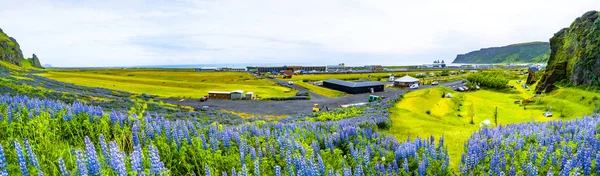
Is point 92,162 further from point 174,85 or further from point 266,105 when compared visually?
point 174,85

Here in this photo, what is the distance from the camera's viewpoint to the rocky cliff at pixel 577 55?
62.2 m

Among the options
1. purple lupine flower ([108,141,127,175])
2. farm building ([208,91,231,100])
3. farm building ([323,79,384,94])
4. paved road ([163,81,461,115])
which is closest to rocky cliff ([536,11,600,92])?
farm building ([323,79,384,94])

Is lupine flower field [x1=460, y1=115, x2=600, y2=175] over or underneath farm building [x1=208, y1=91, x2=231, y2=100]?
over

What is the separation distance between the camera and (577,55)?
229 ft

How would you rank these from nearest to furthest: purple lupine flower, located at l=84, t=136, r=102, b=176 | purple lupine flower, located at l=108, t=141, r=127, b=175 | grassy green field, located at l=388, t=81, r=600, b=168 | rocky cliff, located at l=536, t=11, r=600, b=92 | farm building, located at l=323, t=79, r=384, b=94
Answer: purple lupine flower, located at l=108, t=141, r=127, b=175, purple lupine flower, located at l=84, t=136, r=102, b=176, grassy green field, located at l=388, t=81, r=600, b=168, rocky cliff, located at l=536, t=11, r=600, b=92, farm building, located at l=323, t=79, r=384, b=94

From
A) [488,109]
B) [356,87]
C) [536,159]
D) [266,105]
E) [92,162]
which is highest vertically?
[92,162]

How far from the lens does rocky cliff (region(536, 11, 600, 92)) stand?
6225 cm

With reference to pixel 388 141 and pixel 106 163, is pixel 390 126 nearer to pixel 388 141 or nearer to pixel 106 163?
pixel 388 141

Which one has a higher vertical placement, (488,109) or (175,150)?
(175,150)

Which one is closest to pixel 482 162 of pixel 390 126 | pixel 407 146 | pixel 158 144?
pixel 407 146

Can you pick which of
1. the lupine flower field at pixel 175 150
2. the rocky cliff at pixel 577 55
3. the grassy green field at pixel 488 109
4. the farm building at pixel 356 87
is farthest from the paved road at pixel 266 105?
the rocky cliff at pixel 577 55

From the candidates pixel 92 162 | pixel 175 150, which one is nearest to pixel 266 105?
pixel 175 150

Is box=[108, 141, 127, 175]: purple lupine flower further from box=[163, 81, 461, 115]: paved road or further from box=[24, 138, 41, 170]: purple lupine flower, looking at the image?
box=[163, 81, 461, 115]: paved road

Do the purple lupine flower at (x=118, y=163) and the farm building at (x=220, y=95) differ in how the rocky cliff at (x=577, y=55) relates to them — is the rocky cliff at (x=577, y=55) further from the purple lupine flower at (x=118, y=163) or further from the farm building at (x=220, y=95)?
the purple lupine flower at (x=118, y=163)
